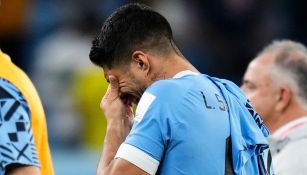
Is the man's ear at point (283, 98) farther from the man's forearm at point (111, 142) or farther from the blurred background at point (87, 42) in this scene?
the blurred background at point (87, 42)

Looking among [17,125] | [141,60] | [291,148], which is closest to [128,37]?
[141,60]

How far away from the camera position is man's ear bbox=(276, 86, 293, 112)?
17.9ft

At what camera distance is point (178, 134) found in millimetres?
3537

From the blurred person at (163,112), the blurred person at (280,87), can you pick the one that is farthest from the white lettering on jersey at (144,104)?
the blurred person at (280,87)

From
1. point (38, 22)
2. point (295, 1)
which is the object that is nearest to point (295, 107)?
point (38, 22)

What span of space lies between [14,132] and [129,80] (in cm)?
52

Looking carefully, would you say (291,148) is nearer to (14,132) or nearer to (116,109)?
(116,109)

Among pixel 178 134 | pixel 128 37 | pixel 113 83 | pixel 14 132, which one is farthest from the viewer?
pixel 113 83

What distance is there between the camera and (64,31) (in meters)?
11.2

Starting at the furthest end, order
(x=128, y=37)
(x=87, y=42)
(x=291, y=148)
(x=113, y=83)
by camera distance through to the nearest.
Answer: (x=87, y=42) → (x=291, y=148) → (x=113, y=83) → (x=128, y=37)

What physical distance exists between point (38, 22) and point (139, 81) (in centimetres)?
786

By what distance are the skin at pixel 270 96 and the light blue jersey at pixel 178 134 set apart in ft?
6.06

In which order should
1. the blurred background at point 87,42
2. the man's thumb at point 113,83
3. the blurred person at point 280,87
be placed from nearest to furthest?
the man's thumb at point 113,83 → the blurred person at point 280,87 → the blurred background at point 87,42

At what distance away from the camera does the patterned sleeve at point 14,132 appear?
12.1 feet
